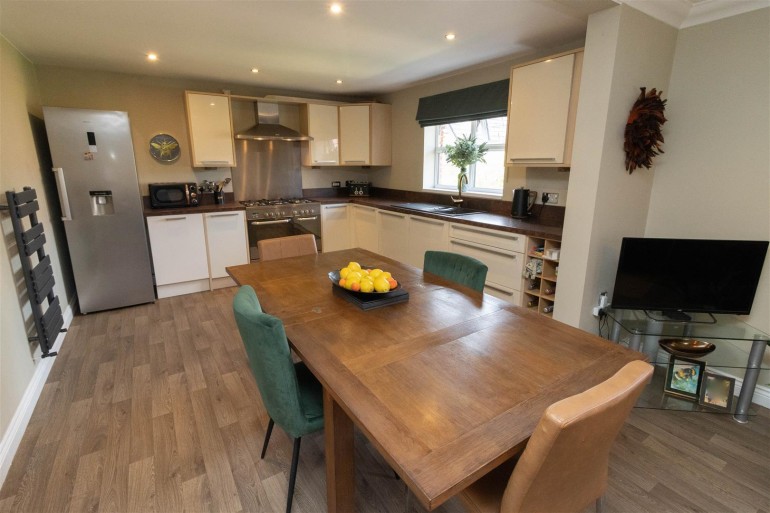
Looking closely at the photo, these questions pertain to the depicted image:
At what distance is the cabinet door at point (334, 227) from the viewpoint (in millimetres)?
4618

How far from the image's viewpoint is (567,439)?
808 millimetres

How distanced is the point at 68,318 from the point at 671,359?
462 centimetres

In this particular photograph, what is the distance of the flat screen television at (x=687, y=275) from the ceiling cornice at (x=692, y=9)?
1306mm

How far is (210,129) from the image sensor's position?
395cm

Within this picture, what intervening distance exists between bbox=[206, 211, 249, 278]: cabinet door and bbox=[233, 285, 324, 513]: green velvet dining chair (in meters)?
2.77

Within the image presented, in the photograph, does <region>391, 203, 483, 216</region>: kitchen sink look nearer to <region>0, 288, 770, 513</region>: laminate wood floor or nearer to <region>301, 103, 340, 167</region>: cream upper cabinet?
<region>301, 103, 340, 167</region>: cream upper cabinet

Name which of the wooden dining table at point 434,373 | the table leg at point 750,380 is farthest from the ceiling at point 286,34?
the table leg at point 750,380

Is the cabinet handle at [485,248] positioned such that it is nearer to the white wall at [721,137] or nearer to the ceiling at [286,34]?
the white wall at [721,137]

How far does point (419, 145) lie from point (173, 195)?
283 cm

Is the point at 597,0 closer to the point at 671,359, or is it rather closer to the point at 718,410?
the point at 671,359

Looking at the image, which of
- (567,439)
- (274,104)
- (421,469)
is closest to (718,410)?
(567,439)

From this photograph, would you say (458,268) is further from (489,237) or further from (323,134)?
(323,134)

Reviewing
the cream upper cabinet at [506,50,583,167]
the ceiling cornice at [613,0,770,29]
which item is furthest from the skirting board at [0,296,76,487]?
the ceiling cornice at [613,0,770,29]

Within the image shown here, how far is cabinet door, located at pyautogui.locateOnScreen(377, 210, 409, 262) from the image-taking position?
4020 millimetres
